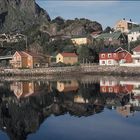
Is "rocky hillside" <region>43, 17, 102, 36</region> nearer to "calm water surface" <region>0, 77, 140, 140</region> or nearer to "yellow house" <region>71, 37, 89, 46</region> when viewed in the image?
"yellow house" <region>71, 37, 89, 46</region>

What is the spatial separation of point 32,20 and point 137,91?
132 meters

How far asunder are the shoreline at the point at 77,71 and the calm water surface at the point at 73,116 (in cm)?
2322

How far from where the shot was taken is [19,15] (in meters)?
163

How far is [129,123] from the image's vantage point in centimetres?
1922

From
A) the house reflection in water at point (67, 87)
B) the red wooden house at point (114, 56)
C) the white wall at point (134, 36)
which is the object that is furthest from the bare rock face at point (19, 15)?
the house reflection in water at point (67, 87)

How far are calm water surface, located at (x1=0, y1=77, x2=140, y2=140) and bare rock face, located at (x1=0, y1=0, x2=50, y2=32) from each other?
126m

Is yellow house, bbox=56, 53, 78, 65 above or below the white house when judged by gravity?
below

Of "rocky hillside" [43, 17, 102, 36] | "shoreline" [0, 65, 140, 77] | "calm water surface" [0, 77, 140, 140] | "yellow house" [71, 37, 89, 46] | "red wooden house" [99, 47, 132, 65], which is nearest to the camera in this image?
"calm water surface" [0, 77, 140, 140]

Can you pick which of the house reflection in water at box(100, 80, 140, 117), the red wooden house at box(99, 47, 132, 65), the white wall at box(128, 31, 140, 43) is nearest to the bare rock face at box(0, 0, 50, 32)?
the white wall at box(128, 31, 140, 43)

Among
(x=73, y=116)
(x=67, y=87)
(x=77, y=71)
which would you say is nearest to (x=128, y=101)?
(x=73, y=116)

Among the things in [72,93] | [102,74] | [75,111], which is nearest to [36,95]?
[72,93]

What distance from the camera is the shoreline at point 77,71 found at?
56.3 meters

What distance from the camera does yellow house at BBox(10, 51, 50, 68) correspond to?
7066 centimetres

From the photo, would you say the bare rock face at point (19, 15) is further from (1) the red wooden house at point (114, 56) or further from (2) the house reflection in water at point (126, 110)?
(2) the house reflection in water at point (126, 110)
